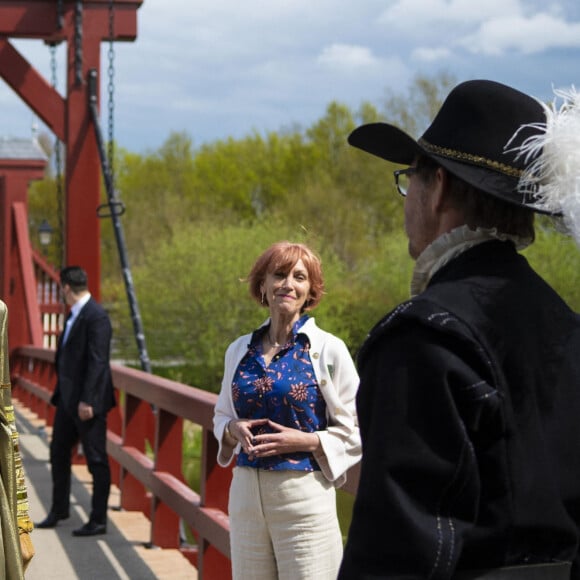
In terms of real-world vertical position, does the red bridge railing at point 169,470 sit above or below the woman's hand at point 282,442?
below

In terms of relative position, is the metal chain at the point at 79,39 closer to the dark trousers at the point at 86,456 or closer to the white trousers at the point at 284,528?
the dark trousers at the point at 86,456

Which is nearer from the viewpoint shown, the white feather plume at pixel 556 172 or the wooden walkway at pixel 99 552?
the white feather plume at pixel 556 172

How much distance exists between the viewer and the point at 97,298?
10258mm

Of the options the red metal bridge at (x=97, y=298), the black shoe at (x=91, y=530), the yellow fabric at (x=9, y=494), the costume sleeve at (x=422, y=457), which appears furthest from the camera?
the black shoe at (x=91, y=530)

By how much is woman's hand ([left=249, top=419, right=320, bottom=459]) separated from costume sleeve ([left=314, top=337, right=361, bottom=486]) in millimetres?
35

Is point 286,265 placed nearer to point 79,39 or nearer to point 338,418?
point 338,418

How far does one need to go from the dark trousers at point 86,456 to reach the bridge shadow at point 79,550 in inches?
6.3

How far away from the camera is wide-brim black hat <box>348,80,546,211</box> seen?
73.1 inches

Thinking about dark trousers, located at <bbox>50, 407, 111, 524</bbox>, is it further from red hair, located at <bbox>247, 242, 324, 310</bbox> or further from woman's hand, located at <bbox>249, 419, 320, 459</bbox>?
woman's hand, located at <bbox>249, 419, 320, 459</bbox>

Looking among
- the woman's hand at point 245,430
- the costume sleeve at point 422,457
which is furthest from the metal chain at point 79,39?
the costume sleeve at point 422,457

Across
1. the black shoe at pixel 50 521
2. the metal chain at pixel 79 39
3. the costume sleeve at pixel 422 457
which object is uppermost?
the metal chain at pixel 79 39

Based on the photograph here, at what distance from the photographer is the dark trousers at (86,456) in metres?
7.32

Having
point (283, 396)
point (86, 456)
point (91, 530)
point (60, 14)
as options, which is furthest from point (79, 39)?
point (283, 396)

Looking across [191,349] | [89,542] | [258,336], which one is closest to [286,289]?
[258,336]
